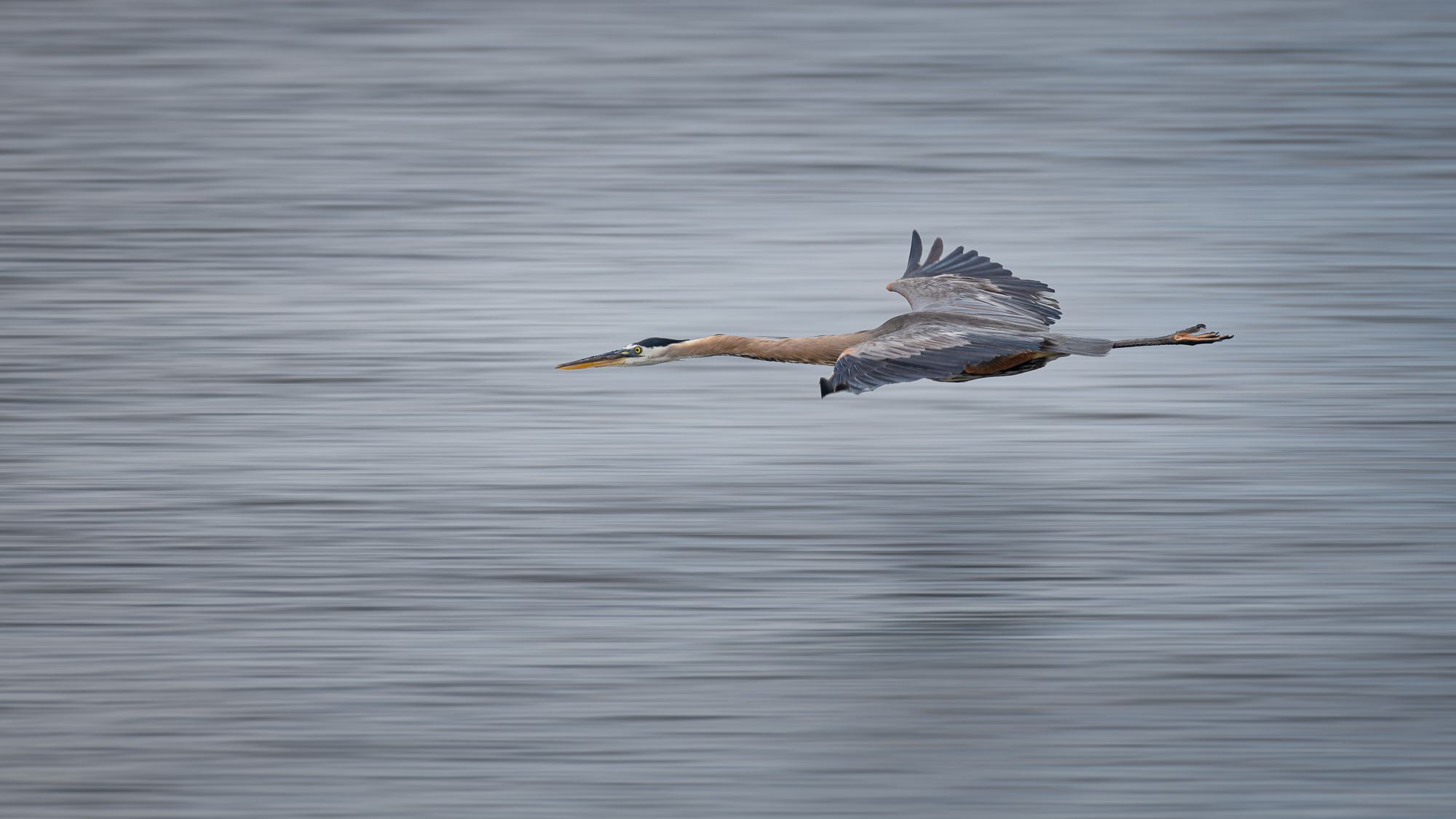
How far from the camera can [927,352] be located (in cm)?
955

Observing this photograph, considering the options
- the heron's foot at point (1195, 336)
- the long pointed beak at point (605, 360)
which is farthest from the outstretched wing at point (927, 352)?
the long pointed beak at point (605, 360)

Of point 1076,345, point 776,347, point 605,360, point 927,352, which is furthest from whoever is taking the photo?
point 605,360

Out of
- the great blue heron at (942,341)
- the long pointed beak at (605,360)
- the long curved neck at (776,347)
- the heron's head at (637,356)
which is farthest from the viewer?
the long pointed beak at (605,360)

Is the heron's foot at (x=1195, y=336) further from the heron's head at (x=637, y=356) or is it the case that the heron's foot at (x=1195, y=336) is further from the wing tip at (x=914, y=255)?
the heron's head at (x=637, y=356)

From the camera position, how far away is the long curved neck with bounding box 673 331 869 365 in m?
10.5

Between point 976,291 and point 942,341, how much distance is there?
1262mm

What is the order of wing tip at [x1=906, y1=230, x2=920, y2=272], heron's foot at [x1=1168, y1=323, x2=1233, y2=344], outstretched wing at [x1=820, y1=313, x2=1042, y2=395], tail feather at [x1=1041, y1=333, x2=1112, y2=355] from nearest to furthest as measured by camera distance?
outstretched wing at [x1=820, y1=313, x2=1042, y2=395] → tail feather at [x1=1041, y1=333, x2=1112, y2=355] → heron's foot at [x1=1168, y1=323, x2=1233, y2=344] → wing tip at [x1=906, y1=230, x2=920, y2=272]

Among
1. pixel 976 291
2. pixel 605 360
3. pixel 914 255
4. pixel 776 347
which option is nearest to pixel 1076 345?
pixel 976 291

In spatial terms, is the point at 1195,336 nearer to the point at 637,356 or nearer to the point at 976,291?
the point at 976,291

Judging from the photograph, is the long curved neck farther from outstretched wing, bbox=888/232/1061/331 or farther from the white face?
outstretched wing, bbox=888/232/1061/331

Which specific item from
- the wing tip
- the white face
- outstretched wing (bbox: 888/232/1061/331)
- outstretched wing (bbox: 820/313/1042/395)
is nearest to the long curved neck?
the white face

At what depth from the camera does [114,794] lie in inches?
368

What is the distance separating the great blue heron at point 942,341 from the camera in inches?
369

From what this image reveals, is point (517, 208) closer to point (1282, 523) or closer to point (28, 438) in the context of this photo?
point (28, 438)
